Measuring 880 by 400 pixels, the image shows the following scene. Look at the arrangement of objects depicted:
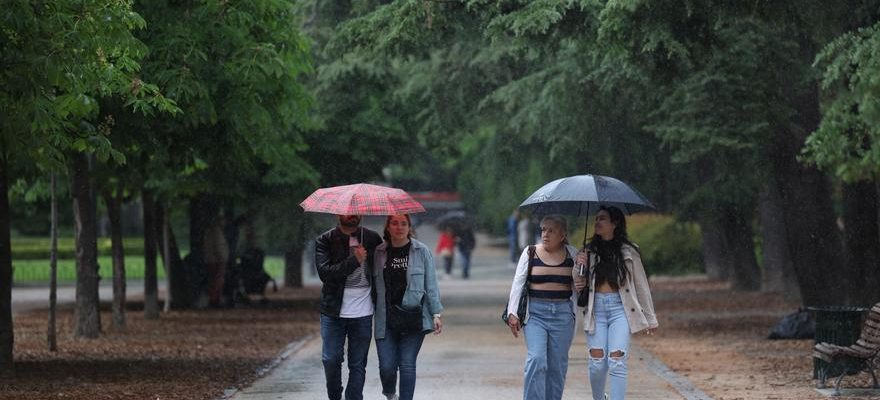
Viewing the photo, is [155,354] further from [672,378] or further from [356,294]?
[356,294]

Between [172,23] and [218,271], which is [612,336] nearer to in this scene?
[172,23]

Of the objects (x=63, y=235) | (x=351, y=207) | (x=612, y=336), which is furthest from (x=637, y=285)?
(x=63, y=235)

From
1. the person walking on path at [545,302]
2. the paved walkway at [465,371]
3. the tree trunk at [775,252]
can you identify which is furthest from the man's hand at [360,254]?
the tree trunk at [775,252]

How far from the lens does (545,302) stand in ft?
33.6

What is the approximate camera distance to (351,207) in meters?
10.3

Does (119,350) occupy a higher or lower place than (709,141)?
lower

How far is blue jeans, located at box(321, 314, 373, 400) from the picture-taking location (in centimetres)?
1062

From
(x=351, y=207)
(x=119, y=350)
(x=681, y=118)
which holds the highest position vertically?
(x=681, y=118)

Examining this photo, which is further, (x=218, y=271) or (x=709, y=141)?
(x=218, y=271)

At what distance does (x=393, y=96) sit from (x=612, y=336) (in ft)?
52.1

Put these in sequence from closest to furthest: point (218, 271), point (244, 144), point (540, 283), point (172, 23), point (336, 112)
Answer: point (540, 283)
point (172, 23)
point (244, 144)
point (336, 112)
point (218, 271)

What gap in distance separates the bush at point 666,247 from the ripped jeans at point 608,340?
→ 102 ft

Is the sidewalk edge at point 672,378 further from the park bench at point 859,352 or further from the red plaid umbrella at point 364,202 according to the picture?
the red plaid umbrella at point 364,202

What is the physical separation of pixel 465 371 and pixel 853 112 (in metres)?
4.76
